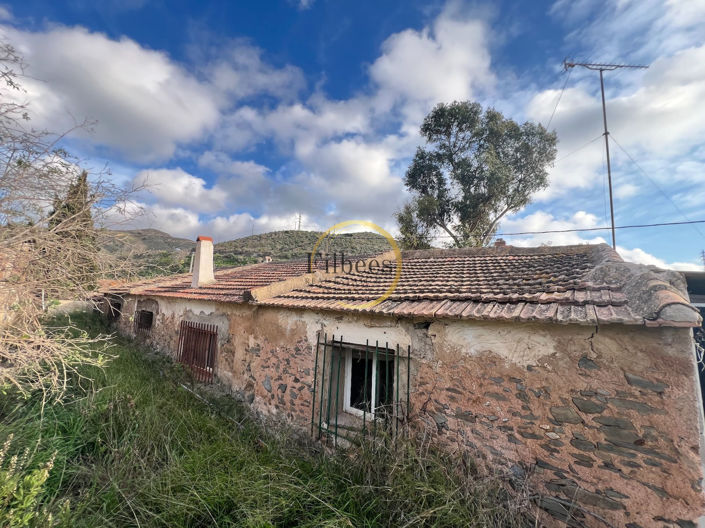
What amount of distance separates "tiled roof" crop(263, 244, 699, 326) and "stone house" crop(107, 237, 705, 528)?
0.07 feet

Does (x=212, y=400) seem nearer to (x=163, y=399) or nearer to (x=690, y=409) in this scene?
(x=163, y=399)

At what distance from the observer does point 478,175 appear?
48.9 feet

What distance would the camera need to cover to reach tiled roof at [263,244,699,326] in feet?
8.64

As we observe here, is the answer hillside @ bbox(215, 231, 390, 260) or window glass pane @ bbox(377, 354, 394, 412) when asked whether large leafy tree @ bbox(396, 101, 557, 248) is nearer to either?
hillside @ bbox(215, 231, 390, 260)

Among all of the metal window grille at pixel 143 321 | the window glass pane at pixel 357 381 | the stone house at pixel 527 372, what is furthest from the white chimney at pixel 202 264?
the window glass pane at pixel 357 381

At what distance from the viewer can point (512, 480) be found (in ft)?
9.71

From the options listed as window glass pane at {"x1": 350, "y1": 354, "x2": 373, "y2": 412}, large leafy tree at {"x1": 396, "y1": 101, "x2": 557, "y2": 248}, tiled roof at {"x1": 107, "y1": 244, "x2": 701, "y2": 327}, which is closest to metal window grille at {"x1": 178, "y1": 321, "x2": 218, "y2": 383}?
tiled roof at {"x1": 107, "y1": 244, "x2": 701, "y2": 327}

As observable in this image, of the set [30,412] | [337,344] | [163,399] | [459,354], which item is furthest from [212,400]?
[459,354]

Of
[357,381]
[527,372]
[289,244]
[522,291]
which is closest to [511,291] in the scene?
[522,291]

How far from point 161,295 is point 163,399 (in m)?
3.39

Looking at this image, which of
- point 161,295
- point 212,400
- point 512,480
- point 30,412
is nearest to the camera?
point 512,480

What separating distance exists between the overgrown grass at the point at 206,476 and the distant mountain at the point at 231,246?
2.28 metres

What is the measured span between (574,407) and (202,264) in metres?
8.04

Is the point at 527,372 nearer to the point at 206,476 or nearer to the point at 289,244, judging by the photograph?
the point at 206,476
